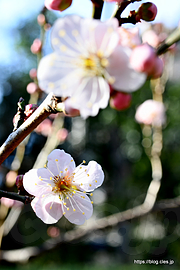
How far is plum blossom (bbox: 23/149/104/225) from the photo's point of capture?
506 millimetres

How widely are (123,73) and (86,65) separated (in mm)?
76

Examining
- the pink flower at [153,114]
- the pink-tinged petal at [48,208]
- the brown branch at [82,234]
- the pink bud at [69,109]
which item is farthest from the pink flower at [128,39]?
the pink flower at [153,114]

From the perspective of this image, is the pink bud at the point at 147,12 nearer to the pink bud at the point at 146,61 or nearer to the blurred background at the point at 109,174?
the pink bud at the point at 146,61

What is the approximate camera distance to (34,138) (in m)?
5.63

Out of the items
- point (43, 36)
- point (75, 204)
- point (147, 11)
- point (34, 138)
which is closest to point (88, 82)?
point (147, 11)

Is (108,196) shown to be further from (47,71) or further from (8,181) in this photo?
(47,71)

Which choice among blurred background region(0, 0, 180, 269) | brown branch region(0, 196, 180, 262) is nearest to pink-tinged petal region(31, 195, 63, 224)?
brown branch region(0, 196, 180, 262)

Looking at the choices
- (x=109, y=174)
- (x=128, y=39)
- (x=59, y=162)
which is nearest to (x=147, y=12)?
(x=128, y=39)

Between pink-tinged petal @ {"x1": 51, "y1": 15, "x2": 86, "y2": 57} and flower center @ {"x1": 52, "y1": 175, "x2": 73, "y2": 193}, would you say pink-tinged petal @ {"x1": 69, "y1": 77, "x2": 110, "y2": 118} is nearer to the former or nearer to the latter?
pink-tinged petal @ {"x1": 51, "y1": 15, "x2": 86, "y2": 57}

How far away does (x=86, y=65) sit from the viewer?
0.38 m

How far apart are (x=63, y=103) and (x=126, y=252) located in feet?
17.9

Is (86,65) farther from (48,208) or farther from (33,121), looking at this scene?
(48,208)

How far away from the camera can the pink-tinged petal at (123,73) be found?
12.2 inches

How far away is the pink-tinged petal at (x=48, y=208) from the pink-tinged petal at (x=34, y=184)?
1cm
